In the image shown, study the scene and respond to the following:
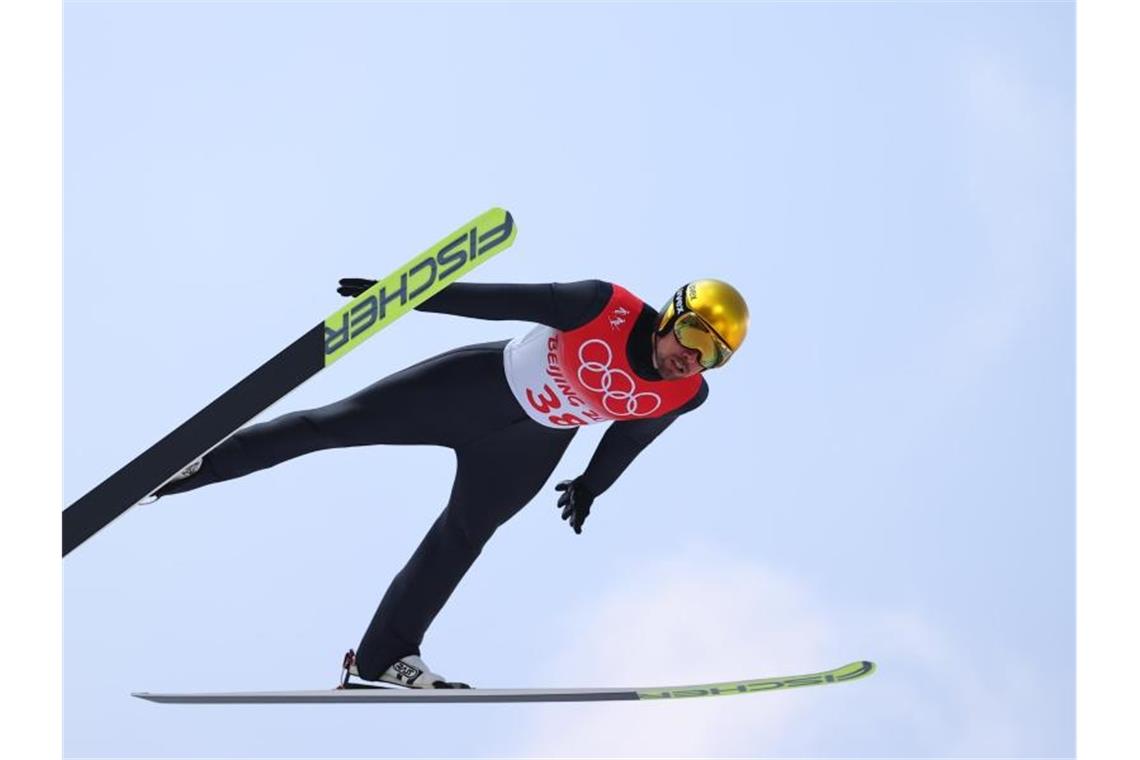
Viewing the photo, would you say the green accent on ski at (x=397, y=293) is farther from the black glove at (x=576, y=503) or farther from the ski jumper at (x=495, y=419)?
the black glove at (x=576, y=503)

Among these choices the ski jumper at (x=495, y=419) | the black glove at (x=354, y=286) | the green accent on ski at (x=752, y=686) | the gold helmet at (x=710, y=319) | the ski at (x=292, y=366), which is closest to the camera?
the ski at (x=292, y=366)

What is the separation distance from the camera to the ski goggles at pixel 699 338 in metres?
6.86

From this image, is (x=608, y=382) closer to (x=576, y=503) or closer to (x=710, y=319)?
(x=710, y=319)

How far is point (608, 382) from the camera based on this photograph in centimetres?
709

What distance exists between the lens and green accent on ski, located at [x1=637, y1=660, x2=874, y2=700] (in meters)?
7.84

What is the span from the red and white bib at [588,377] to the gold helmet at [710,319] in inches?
9.5

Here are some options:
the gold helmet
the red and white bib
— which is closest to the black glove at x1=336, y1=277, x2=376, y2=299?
the red and white bib

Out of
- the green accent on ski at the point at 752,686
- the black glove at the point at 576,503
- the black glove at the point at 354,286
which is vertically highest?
the black glove at the point at 354,286

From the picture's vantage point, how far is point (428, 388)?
7.36 meters

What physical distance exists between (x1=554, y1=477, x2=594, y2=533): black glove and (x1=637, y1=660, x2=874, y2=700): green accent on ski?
879 mm

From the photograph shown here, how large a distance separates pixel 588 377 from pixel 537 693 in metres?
1.64

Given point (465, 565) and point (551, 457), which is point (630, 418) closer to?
point (551, 457)

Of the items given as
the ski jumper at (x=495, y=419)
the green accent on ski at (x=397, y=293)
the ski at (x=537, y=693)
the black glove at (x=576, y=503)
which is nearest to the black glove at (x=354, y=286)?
the green accent on ski at (x=397, y=293)

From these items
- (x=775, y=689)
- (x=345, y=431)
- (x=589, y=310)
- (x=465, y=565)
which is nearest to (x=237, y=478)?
(x=345, y=431)
